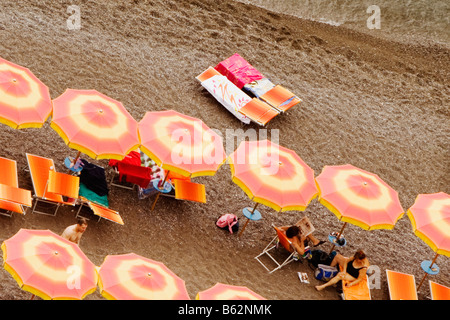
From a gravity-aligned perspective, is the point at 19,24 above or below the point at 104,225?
above

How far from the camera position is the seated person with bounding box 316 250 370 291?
1177 centimetres

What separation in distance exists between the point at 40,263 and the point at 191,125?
4.62 metres

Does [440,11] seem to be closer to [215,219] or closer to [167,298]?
[215,219]

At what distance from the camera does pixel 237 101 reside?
15.7 metres

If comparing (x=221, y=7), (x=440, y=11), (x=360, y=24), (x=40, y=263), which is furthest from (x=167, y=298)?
(x=440, y=11)

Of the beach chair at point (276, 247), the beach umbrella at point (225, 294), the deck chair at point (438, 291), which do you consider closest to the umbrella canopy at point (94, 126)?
the beach chair at point (276, 247)

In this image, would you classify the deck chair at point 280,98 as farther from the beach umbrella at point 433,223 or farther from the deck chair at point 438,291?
the deck chair at point 438,291

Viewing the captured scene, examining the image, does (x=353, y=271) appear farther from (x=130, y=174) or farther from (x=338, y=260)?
(x=130, y=174)

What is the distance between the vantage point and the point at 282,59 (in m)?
18.0

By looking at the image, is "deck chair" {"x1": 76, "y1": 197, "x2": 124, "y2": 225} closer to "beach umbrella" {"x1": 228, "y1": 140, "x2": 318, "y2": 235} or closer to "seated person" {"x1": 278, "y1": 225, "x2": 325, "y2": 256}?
"beach umbrella" {"x1": 228, "y1": 140, "x2": 318, "y2": 235}

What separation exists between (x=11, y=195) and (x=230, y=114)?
5957 millimetres

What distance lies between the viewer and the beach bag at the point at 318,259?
12.4m

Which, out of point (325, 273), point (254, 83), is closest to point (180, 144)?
point (325, 273)

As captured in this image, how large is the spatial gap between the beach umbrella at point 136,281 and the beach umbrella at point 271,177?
2.66 m
